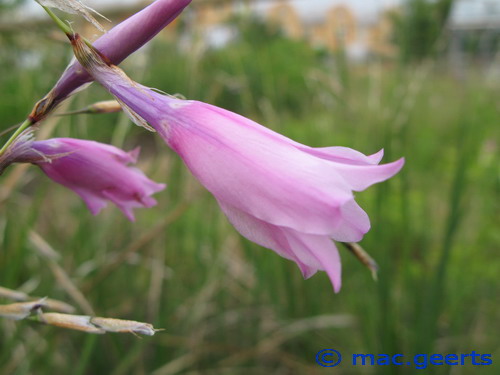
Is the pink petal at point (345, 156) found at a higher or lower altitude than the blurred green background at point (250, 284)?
higher

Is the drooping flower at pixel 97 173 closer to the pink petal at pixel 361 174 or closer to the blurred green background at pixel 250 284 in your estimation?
the pink petal at pixel 361 174

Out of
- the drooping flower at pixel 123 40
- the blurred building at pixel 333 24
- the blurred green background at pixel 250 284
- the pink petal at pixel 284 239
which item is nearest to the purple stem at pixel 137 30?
the drooping flower at pixel 123 40

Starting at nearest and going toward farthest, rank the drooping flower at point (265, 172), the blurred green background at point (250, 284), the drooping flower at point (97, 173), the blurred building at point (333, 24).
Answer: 1. the drooping flower at point (265, 172)
2. the drooping flower at point (97, 173)
3. the blurred green background at point (250, 284)
4. the blurred building at point (333, 24)

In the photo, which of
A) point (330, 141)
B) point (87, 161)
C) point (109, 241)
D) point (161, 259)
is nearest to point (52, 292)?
point (161, 259)

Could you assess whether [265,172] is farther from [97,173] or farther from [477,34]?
[477,34]

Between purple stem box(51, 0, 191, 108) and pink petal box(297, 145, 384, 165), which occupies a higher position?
purple stem box(51, 0, 191, 108)

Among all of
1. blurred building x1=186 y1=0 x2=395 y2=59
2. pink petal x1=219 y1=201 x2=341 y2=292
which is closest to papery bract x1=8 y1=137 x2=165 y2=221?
pink petal x1=219 y1=201 x2=341 y2=292

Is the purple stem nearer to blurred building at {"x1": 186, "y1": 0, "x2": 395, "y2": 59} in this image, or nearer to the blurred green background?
the blurred green background
